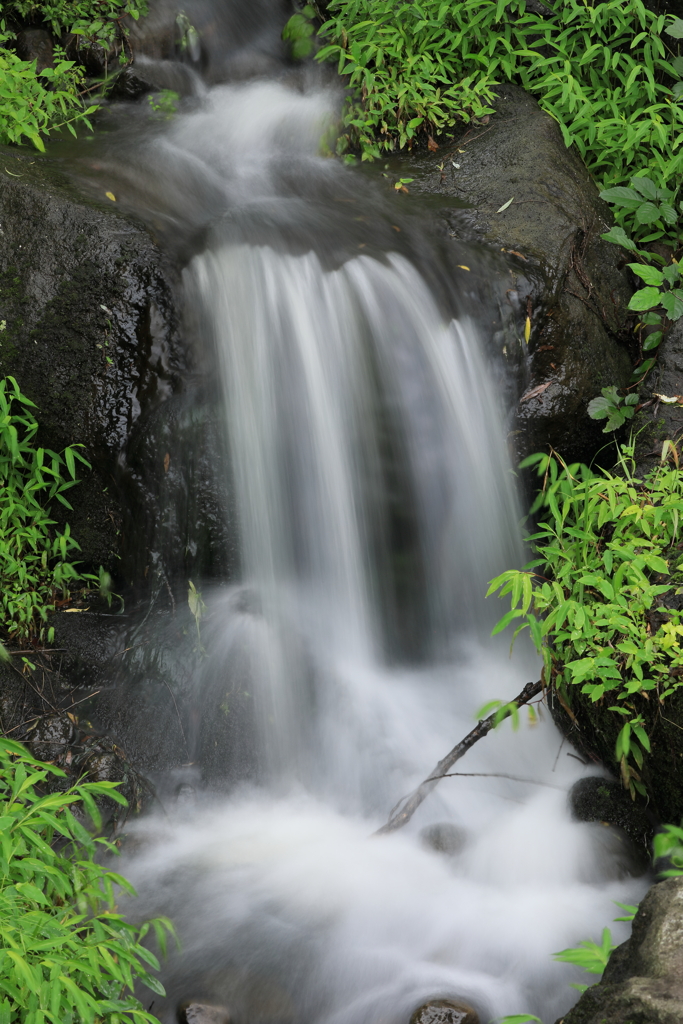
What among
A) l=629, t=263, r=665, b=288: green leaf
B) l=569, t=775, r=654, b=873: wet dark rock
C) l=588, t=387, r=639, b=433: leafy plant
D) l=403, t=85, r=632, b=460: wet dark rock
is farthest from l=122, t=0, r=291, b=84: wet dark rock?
l=569, t=775, r=654, b=873: wet dark rock

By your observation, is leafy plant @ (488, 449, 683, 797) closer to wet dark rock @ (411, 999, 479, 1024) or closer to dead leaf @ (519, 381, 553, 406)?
dead leaf @ (519, 381, 553, 406)

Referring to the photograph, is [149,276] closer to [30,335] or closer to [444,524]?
[30,335]

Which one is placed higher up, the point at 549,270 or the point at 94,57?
the point at 94,57

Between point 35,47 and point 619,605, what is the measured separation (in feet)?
18.0

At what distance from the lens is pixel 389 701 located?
11.7 ft

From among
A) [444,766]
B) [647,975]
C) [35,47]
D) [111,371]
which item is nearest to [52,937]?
[647,975]

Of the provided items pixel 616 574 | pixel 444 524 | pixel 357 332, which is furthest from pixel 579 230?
pixel 616 574

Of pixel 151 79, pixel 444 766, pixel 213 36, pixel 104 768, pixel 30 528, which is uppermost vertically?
pixel 213 36

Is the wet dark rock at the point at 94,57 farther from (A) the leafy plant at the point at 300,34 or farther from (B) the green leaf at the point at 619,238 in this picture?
(B) the green leaf at the point at 619,238

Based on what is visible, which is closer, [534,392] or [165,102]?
[534,392]

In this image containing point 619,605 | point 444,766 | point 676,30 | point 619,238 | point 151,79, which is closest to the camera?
point 619,605

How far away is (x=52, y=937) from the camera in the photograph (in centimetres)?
178

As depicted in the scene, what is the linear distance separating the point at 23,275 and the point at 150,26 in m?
3.35

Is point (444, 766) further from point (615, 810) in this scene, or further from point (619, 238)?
point (619, 238)
